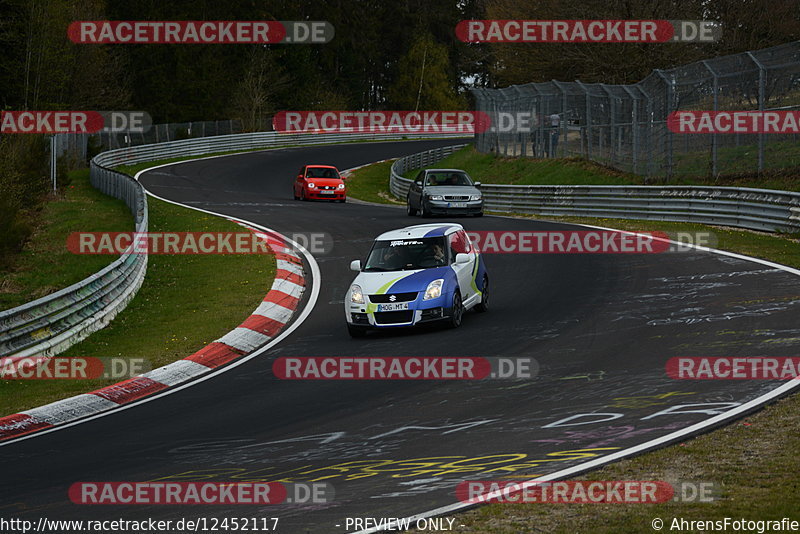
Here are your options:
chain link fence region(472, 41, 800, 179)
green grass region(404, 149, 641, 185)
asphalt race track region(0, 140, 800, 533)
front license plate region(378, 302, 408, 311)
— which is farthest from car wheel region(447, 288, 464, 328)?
green grass region(404, 149, 641, 185)

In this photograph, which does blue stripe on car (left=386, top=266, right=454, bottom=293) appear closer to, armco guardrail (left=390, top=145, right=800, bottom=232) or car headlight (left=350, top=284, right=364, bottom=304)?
car headlight (left=350, top=284, right=364, bottom=304)

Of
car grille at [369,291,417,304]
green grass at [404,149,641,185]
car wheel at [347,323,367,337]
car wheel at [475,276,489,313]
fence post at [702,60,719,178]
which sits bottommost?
car wheel at [347,323,367,337]

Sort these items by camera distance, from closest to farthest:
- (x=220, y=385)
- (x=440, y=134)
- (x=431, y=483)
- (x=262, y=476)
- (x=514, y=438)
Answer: (x=431, y=483)
(x=262, y=476)
(x=514, y=438)
(x=220, y=385)
(x=440, y=134)

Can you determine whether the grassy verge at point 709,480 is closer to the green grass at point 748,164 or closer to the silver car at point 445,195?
the green grass at point 748,164

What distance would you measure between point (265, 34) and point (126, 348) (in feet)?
274

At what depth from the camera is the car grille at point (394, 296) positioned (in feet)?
47.5

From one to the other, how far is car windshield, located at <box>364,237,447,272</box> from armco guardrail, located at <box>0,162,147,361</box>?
4549 millimetres

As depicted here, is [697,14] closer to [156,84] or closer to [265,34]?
[156,84]

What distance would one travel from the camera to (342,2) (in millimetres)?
111250

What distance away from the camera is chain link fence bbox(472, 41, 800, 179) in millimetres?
24203

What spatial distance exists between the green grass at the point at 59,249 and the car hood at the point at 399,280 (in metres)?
9.90

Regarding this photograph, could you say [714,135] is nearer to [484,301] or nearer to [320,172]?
[484,301]

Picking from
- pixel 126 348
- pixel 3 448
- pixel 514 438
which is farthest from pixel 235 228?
pixel 514 438

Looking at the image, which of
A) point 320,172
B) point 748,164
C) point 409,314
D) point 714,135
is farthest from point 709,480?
point 320,172
